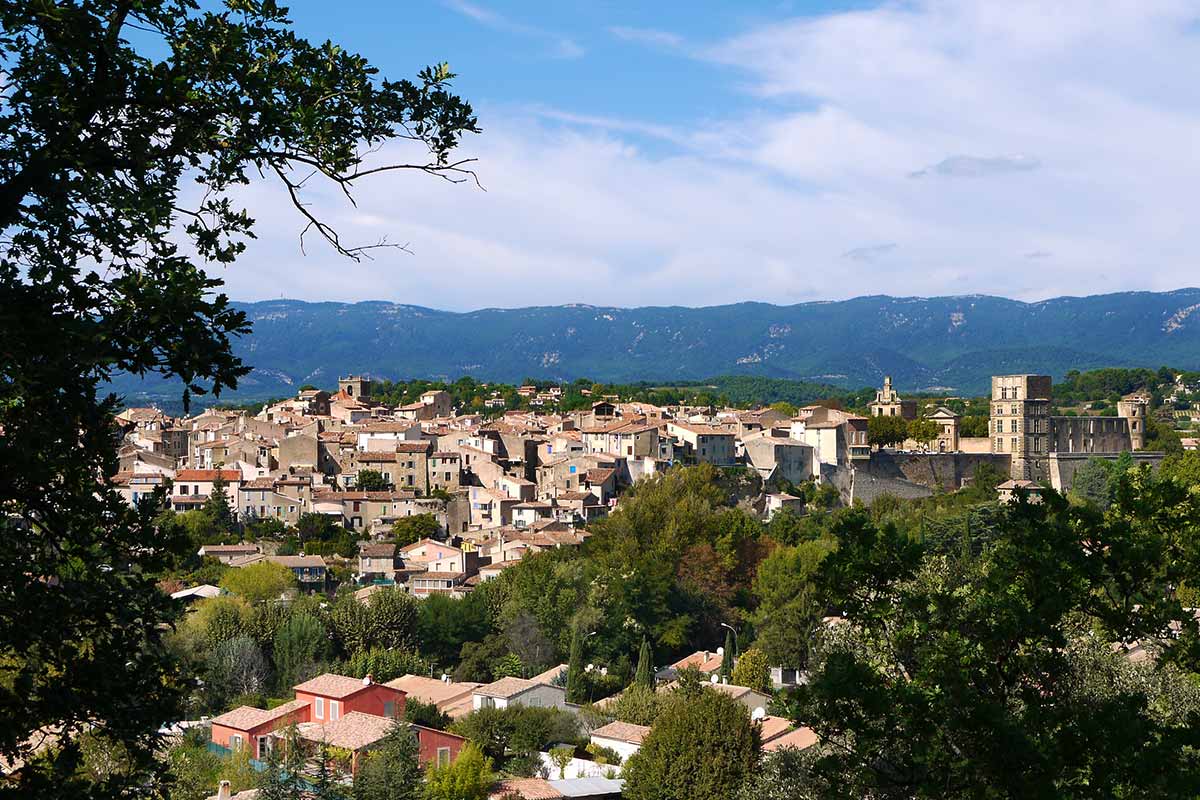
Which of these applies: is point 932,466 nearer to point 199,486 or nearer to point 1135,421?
point 1135,421

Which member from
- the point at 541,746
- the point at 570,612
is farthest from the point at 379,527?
the point at 541,746

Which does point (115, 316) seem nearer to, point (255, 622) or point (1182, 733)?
point (1182, 733)

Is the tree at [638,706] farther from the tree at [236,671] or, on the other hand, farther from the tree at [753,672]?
the tree at [236,671]

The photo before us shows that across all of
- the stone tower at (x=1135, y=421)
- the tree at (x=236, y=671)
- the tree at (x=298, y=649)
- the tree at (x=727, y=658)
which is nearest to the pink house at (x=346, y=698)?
the tree at (x=236, y=671)

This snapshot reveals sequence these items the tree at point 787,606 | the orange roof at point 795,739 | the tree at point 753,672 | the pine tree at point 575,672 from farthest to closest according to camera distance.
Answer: the tree at point 787,606 < the tree at point 753,672 < the pine tree at point 575,672 < the orange roof at point 795,739

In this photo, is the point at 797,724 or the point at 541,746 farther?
the point at 541,746

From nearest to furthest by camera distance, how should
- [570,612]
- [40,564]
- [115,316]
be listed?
[115,316] → [40,564] → [570,612]
